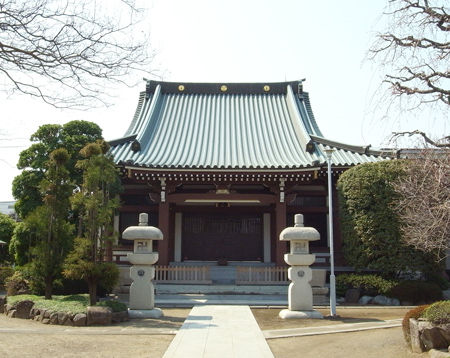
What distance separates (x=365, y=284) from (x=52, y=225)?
11.3m

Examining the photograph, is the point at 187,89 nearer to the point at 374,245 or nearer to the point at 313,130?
the point at 313,130

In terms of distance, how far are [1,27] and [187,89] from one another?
71.7 ft

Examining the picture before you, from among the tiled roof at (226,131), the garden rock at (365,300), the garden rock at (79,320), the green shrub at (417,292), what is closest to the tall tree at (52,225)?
the garden rock at (79,320)

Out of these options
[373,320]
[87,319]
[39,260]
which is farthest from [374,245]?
[39,260]

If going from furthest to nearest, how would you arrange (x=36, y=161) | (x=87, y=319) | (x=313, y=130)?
(x=313, y=130) → (x=36, y=161) → (x=87, y=319)

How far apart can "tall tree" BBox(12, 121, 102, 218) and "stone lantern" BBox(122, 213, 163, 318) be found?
6.28 metres

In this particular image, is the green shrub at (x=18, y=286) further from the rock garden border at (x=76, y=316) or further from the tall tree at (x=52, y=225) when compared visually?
the rock garden border at (x=76, y=316)

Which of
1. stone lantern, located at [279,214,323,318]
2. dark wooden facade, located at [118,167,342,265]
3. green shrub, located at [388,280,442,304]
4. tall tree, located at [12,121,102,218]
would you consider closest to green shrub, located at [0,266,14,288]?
tall tree, located at [12,121,102,218]

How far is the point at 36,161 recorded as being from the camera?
18.6 metres

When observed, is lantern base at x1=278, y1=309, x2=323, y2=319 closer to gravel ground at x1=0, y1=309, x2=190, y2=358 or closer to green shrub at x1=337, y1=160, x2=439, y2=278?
gravel ground at x1=0, y1=309, x2=190, y2=358

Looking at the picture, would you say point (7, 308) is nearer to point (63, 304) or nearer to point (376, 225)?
point (63, 304)

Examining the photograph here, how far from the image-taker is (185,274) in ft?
59.4

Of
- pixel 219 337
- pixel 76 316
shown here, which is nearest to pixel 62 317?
pixel 76 316

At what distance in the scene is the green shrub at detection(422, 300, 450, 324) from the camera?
8.25 metres
